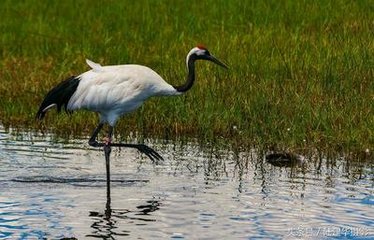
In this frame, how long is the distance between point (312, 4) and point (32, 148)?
30.6ft

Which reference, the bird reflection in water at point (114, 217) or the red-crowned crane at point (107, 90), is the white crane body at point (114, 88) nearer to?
the red-crowned crane at point (107, 90)

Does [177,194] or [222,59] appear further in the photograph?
[222,59]

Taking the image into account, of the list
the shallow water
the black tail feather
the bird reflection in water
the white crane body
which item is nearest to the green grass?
the shallow water

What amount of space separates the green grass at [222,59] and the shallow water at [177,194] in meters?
0.64

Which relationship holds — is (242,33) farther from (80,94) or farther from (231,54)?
(80,94)

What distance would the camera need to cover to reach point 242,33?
17.7 metres

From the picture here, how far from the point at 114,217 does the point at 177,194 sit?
3.03 ft

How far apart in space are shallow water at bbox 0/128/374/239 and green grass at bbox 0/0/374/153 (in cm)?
64

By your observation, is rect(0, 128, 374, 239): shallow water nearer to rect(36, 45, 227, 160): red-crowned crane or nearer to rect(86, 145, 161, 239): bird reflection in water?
rect(86, 145, 161, 239): bird reflection in water

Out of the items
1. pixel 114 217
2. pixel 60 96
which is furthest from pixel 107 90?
pixel 114 217

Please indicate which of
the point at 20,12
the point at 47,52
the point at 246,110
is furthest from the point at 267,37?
the point at 20,12

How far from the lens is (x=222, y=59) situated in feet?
51.3

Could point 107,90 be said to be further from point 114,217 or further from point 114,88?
point 114,217

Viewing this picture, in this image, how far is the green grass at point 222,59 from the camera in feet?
40.5
